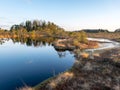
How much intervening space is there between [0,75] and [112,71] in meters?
19.6

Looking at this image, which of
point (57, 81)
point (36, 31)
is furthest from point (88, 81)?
point (36, 31)

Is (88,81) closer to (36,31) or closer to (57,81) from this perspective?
(57,81)

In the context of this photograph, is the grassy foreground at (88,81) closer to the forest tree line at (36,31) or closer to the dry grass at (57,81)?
the dry grass at (57,81)

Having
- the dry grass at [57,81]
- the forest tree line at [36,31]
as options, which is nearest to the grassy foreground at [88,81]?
the dry grass at [57,81]

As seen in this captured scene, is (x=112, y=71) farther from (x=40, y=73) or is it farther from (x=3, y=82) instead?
(x=3, y=82)

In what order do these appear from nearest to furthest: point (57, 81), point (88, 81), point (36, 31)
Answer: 1. point (57, 81)
2. point (88, 81)
3. point (36, 31)

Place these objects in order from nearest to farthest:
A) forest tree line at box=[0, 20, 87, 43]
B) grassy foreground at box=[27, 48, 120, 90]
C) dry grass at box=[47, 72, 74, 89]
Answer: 1. grassy foreground at box=[27, 48, 120, 90]
2. dry grass at box=[47, 72, 74, 89]
3. forest tree line at box=[0, 20, 87, 43]

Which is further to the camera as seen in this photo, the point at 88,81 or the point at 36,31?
the point at 36,31

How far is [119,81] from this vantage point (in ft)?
65.2

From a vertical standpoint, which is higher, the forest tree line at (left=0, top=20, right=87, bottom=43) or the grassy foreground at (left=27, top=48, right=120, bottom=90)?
the forest tree line at (left=0, top=20, right=87, bottom=43)

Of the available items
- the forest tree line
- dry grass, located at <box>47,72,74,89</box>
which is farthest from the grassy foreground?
the forest tree line

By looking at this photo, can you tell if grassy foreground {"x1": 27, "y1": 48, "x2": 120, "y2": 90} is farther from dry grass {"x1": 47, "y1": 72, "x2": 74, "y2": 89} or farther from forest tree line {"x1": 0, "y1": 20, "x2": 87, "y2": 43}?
forest tree line {"x1": 0, "y1": 20, "x2": 87, "y2": 43}

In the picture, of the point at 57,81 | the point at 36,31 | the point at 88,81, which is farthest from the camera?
the point at 36,31

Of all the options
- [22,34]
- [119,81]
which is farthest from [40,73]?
[22,34]
